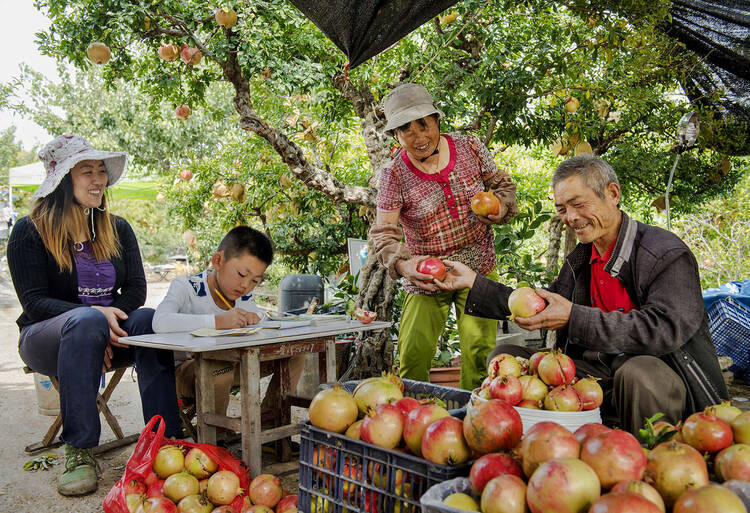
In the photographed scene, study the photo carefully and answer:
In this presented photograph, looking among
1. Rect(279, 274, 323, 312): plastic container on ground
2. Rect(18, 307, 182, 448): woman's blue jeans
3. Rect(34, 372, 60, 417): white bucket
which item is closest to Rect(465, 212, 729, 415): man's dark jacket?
Rect(18, 307, 182, 448): woman's blue jeans

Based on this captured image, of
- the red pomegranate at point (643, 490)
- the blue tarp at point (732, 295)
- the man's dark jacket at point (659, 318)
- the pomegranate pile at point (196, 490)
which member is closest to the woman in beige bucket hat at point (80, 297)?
the pomegranate pile at point (196, 490)

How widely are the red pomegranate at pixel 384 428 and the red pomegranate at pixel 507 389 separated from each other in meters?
0.31

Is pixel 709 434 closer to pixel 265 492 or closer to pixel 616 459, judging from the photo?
pixel 616 459

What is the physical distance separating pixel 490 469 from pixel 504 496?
14 cm

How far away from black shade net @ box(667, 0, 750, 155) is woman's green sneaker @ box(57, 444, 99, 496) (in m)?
4.53

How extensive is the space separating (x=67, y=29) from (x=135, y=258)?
1.87 meters

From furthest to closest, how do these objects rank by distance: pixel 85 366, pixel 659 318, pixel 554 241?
pixel 554 241 → pixel 85 366 → pixel 659 318

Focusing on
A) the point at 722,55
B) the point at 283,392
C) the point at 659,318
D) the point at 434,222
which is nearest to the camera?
the point at 659,318

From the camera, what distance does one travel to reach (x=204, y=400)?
2984 millimetres

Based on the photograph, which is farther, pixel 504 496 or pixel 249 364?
pixel 249 364

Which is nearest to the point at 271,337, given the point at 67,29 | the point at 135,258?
the point at 135,258

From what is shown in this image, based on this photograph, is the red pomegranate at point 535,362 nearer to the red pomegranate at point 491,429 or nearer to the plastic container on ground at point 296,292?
the red pomegranate at point 491,429

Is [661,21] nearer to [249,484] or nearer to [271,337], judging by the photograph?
[271,337]

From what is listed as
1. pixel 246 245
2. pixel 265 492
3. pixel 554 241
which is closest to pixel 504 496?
pixel 265 492
